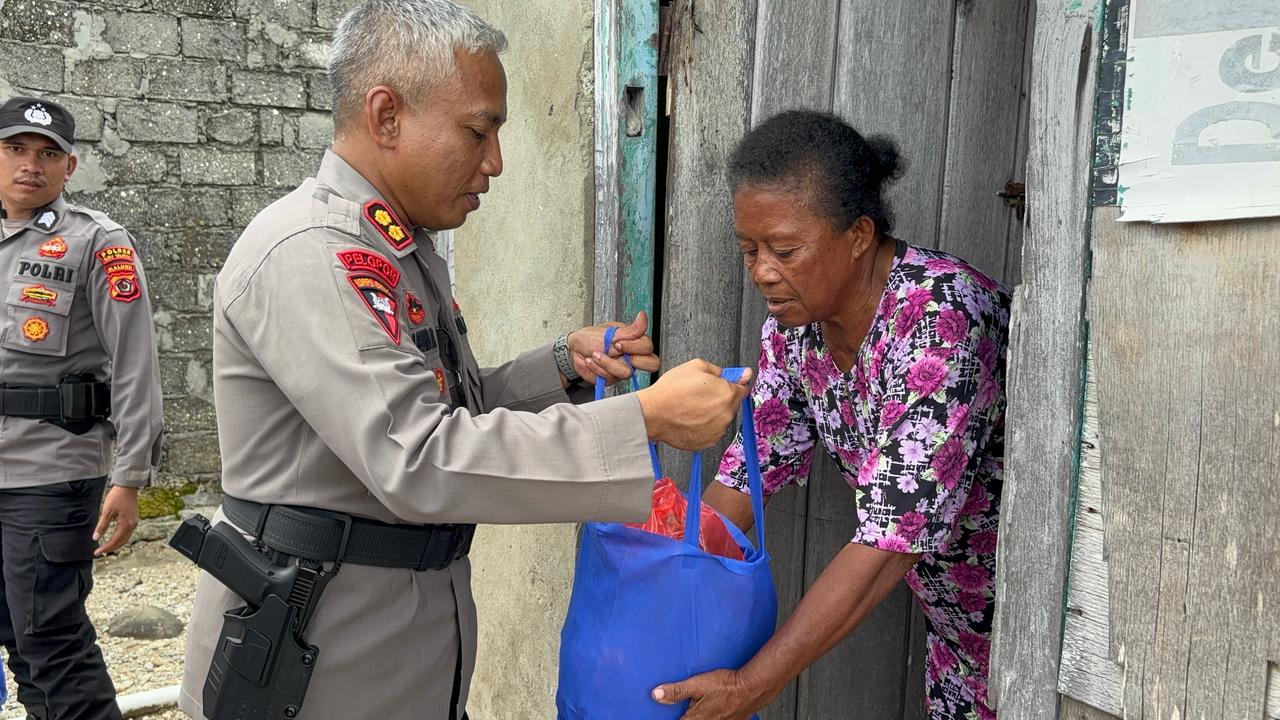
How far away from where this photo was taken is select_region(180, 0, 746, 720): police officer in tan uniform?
1.46 metres

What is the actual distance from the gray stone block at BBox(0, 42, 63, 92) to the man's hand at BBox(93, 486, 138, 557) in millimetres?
2912

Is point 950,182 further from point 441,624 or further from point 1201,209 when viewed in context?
point 441,624

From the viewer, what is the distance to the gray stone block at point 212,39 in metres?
5.73

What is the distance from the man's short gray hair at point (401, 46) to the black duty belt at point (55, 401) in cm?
228

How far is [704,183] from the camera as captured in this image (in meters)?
2.37

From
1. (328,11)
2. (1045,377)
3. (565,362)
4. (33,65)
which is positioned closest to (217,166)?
(33,65)

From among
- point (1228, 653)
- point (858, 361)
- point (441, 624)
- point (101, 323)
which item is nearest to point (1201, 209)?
point (1228, 653)

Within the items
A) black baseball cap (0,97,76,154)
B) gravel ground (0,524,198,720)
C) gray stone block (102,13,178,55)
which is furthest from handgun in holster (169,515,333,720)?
gray stone block (102,13,178,55)

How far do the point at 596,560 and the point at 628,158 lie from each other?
3.53 feet

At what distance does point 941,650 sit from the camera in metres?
2.16

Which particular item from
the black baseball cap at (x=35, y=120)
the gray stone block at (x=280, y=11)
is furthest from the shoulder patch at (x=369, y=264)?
the gray stone block at (x=280, y=11)

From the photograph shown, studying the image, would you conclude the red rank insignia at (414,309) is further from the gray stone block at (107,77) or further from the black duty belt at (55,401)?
the gray stone block at (107,77)

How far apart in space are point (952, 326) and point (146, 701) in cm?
356

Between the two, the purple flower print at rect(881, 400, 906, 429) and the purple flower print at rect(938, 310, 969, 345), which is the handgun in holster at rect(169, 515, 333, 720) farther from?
the purple flower print at rect(938, 310, 969, 345)
